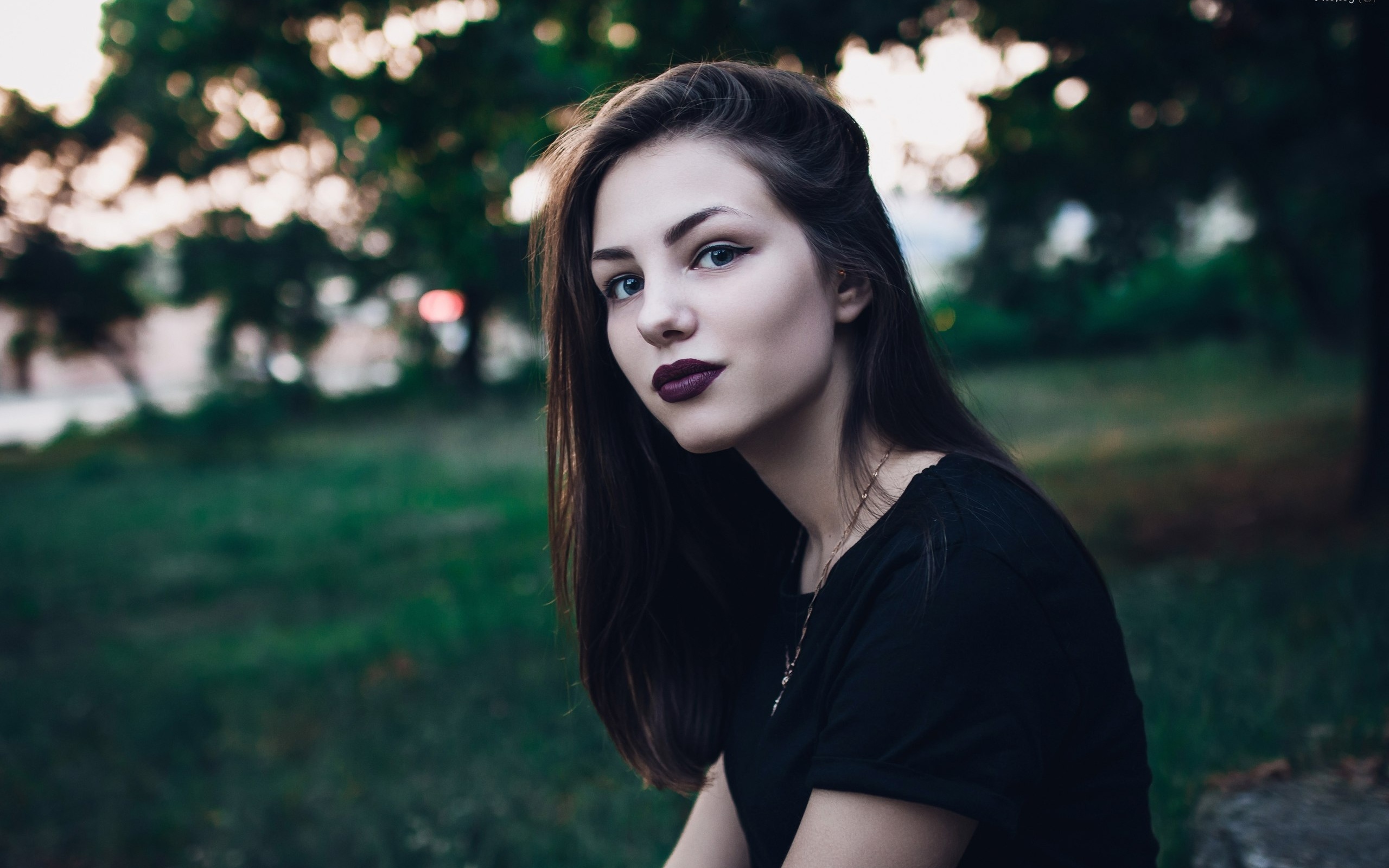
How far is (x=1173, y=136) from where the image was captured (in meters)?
5.99

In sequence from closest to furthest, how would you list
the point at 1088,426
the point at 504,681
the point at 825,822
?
1. the point at 825,822
2. the point at 504,681
3. the point at 1088,426

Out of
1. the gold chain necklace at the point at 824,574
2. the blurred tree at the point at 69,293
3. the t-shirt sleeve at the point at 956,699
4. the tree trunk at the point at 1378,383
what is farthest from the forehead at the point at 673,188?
the blurred tree at the point at 69,293

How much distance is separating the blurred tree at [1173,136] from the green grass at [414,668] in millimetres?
1797

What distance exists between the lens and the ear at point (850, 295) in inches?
62.9

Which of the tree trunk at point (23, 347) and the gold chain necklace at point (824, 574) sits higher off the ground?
the tree trunk at point (23, 347)

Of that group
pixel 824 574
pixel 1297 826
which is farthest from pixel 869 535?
pixel 1297 826

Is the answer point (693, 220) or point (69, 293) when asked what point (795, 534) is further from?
point (69, 293)

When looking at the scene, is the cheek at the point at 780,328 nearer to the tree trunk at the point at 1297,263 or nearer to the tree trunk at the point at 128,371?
the tree trunk at the point at 1297,263

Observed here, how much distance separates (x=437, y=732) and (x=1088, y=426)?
33.0 feet

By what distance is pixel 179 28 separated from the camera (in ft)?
19.7

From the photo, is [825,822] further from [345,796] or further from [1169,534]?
[1169,534]

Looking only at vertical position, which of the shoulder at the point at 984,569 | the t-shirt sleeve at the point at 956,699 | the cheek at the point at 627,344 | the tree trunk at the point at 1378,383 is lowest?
the t-shirt sleeve at the point at 956,699

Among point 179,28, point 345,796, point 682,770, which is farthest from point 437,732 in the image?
point 179,28

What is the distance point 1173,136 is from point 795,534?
17.4ft
